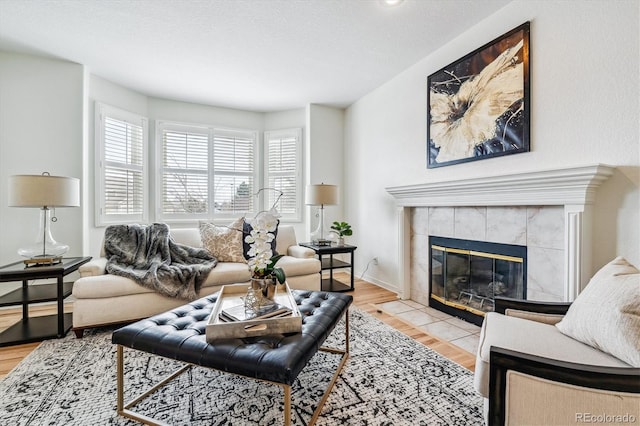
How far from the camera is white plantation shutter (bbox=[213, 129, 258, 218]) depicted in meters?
4.65

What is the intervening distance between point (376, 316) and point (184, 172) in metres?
3.44

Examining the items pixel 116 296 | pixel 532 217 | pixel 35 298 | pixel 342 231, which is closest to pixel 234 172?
pixel 342 231

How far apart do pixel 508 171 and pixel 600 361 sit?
1500 mm

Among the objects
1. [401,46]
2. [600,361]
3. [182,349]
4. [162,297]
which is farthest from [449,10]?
[162,297]

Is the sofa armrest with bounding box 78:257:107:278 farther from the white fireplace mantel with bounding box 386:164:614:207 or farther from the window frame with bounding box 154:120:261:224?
the white fireplace mantel with bounding box 386:164:614:207

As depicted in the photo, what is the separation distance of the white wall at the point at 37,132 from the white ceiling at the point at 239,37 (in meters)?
0.22

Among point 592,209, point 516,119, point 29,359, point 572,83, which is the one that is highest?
point 572,83

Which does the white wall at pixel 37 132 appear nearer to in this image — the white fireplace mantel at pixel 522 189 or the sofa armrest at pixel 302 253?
the sofa armrest at pixel 302 253

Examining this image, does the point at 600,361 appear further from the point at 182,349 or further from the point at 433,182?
the point at 433,182

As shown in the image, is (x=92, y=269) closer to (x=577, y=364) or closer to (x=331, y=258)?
(x=331, y=258)

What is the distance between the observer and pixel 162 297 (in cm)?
257

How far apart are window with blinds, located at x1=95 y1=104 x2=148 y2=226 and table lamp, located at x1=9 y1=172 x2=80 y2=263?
108cm

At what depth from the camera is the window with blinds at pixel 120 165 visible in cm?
358

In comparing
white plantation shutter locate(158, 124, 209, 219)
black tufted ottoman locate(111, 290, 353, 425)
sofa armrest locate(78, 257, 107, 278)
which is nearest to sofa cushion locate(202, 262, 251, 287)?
sofa armrest locate(78, 257, 107, 278)
